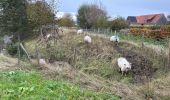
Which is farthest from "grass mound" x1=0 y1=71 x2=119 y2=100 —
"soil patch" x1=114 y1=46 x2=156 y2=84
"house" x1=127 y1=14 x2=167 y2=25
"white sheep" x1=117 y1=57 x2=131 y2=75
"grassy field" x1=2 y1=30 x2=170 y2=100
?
"house" x1=127 y1=14 x2=167 y2=25

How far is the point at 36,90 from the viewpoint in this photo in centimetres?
999

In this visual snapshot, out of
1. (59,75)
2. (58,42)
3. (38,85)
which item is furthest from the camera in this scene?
(58,42)

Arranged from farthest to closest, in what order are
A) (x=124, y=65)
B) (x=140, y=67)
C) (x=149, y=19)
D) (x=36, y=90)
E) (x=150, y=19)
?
(x=149, y=19)
(x=150, y=19)
(x=140, y=67)
(x=124, y=65)
(x=36, y=90)

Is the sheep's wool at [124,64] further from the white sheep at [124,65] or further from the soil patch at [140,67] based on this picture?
the soil patch at [140,67]

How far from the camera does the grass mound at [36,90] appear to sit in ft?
31.2

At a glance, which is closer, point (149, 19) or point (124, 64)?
point (124, 64)

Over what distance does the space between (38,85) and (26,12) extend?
98.1 ft

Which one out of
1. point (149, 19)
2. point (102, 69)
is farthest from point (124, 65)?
point (149, 19)

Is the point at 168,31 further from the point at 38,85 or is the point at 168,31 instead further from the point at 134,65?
the point at 38,85

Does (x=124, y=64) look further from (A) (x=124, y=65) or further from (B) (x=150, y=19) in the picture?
(B) (x=150, y=19)

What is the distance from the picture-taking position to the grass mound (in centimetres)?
951

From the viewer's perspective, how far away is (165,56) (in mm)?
20188

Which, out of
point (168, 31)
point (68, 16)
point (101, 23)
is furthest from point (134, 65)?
point (68, 16)

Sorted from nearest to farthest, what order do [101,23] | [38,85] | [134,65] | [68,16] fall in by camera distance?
1. [38,85]
2. [134,65]
3. [101,23]
4. [68,16]
